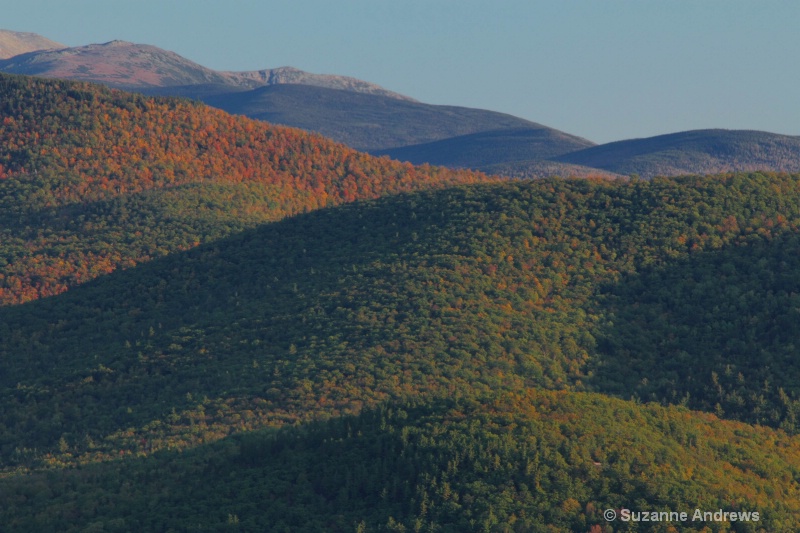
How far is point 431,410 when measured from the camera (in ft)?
232

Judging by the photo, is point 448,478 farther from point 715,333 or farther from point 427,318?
point 715,333

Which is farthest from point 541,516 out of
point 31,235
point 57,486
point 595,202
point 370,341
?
point 31,235

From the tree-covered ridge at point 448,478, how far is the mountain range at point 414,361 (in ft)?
Answer: 0.56

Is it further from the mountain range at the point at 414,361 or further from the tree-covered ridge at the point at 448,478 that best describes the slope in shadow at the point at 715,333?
the tree-covered ridge at the point at 448,478

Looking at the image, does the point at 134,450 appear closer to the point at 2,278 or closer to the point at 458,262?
the point at 458,262

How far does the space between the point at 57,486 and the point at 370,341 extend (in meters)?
41.7

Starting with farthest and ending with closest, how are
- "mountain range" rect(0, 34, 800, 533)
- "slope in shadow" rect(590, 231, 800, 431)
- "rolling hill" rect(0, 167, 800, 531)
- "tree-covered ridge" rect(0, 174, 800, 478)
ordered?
"slope in shadow" rect(590, 231, 800, 431) < "tree-covered ridge" rect(0, 174, 800, 478) < "rolling hill" rect(0, 167, 800, 531) < "mountain range" rect(0, 34, 800, 533)

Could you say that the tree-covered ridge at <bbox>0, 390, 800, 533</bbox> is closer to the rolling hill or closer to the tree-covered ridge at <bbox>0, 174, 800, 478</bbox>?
the rolling hill

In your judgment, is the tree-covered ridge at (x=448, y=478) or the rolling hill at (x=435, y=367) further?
the rolling hill at (x=435, y=367)

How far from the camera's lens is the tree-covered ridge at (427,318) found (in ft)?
331

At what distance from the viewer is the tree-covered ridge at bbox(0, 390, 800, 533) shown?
2386 inches

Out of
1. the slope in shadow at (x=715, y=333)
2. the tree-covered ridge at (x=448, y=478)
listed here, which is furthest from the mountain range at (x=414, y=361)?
the slope in shadow at (x=715, y=333)

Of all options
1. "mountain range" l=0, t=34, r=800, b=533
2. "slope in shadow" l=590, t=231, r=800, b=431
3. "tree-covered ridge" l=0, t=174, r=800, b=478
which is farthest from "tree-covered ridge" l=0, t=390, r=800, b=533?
"slope in shadow" l=590, t=231, r=800, b=431

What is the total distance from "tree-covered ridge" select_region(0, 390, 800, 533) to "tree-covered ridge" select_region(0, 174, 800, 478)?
20189 mm
